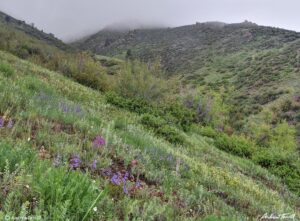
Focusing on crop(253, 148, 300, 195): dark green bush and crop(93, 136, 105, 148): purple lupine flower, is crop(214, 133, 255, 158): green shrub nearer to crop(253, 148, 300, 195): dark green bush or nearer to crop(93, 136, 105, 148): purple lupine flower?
crop(253, 148, 300, 195): dark green bush

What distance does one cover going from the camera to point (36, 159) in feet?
12.5

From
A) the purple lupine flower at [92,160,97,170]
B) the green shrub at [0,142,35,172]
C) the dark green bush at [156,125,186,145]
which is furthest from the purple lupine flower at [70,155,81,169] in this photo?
the dark green bush at [156,125,186,145]

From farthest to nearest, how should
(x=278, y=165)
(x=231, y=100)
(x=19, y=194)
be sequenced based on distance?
(x=231, y=100), (x=278, y=165), (x=19, y=194)

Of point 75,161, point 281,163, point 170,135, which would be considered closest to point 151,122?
point 170,135

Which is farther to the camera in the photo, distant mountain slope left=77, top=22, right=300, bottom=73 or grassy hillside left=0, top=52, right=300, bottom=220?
distant mountain slope left=77, top=22, right=300, bottom=73

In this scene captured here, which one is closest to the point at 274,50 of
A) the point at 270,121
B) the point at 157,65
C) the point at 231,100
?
the point at 231,100

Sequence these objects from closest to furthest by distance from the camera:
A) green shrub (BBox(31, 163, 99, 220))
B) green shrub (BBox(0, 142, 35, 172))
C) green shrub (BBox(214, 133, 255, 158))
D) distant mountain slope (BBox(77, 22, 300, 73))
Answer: green shrub (BBox(31, 163, 99, 220)) → green shrub (BBox(0, 142, 35, 172)) → green shrub (BBox(214, 133, 255, 158)) → distant mountain slope (BBox(77, 22, 300, 73))

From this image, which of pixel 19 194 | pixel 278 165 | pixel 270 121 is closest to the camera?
pixel 19 194

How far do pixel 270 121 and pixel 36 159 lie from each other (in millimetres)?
47045

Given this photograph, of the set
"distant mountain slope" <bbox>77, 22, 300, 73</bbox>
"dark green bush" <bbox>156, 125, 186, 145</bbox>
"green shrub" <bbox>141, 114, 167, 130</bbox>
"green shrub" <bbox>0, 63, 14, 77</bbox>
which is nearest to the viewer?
"dark green bush" <bbox>156, 125, 186, 145</bbox>

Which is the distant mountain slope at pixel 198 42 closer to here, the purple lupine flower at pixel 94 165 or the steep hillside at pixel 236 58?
the steep hillside at pixel 236 58

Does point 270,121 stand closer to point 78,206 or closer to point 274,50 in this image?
point 274,50

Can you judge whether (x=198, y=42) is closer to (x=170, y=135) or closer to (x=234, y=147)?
(x=234, y=147)

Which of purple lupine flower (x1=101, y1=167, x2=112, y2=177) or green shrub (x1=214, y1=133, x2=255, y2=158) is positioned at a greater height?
purple lupine flower (x1=101, y1=167, x2=112, y2=177)
